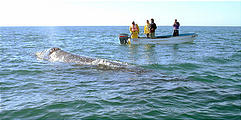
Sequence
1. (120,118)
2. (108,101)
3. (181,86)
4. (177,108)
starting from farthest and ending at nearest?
1. (181,86)
2. (108,101)
3. (177,108)
4. (120,118)

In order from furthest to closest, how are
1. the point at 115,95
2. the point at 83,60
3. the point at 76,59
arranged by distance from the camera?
the point at 76,59 → the point at 83,60 → the point at 115,95

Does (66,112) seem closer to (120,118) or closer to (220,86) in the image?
(120,118)

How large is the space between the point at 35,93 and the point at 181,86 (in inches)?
185

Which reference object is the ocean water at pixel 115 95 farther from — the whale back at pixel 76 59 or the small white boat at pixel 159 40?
the small white boat at pixel 159 40

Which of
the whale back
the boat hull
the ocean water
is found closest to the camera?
the ocean water

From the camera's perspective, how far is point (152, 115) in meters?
5.59

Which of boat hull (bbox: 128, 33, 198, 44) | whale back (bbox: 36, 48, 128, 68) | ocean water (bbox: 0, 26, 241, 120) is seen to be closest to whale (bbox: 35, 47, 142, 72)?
whale back (bbox: 36, 48, 128, 68)

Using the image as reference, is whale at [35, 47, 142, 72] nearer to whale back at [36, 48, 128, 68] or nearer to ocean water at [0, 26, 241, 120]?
whale back at [36, 48, 128, 68]

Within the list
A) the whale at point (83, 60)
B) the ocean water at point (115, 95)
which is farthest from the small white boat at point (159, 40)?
the ocean water at point (115, 95)

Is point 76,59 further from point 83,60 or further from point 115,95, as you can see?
point 115,95

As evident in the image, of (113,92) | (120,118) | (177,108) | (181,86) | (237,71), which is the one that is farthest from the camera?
(237,71)

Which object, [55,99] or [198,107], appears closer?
[198,107]

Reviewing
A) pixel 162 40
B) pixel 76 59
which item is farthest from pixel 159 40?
pixel 76 59

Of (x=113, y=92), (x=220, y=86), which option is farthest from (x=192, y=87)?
(x=113, y=92)
